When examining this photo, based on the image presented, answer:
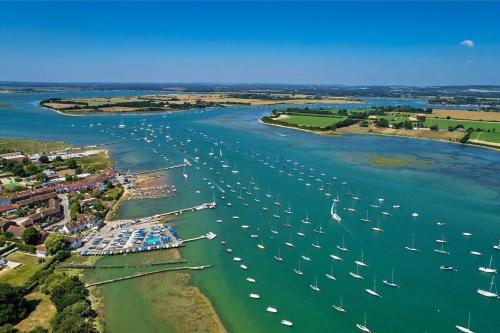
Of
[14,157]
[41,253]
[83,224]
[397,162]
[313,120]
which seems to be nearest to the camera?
[41,253]

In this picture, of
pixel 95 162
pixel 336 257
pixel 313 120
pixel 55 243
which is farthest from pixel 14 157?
pixel 313 120

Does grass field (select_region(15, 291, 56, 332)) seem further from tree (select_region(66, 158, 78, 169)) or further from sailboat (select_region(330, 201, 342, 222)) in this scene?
tree (select_region(66, 158, 78, 169))

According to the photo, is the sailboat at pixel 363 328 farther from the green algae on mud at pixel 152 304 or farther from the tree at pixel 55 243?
the tree at pixel 55 243

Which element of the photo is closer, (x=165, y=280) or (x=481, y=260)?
(x=165, y=280)

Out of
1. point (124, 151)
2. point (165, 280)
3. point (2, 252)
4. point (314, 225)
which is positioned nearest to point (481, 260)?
point (314, 225)

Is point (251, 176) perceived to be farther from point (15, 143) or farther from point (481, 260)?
point (15, 143)

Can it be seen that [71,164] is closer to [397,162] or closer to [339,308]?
[339,308]

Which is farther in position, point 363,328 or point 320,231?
point 320,231
